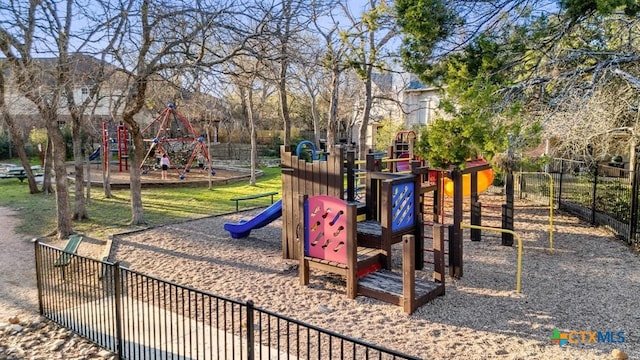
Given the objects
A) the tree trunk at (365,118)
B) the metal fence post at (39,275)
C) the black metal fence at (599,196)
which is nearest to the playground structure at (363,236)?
the metal fence post at (39,275)

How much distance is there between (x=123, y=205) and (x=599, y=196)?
14.0 meters

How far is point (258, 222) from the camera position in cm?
954

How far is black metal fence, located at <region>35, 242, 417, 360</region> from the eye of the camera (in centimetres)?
455

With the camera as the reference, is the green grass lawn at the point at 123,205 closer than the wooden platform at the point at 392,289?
No

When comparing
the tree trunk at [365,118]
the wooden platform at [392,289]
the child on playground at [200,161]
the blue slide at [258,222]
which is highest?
the tree trunk at [365,118]

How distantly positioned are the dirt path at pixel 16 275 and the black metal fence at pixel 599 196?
1084 centimetres

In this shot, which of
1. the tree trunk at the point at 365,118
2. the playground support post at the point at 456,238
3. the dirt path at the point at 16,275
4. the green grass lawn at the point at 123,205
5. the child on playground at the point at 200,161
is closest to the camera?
the dirt path at the point at 16,275

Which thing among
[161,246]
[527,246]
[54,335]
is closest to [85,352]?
[54,335]

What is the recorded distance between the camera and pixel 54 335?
18.4 feet

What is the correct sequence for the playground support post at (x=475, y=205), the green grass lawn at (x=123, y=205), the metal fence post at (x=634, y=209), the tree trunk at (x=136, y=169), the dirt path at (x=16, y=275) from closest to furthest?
the dirt path at (x=16, y=275), the playground support post at (x=475, y=205), the metal fence post at (x=634, y=209), the tree trunk at (x=136, y=169), the green grass lawn at (x=123, y=205)

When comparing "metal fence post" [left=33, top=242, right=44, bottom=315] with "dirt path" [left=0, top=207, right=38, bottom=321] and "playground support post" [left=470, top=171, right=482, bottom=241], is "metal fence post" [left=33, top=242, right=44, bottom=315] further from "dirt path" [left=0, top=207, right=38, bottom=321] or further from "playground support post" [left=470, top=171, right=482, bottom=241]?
"playground support post" [left=470, top=171, right=482, bottom=241]

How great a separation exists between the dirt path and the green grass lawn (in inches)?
26.6

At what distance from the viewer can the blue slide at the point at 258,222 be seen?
933 centimetres

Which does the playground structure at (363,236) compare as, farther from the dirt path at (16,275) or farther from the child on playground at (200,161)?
the child on playground at (200,161)
